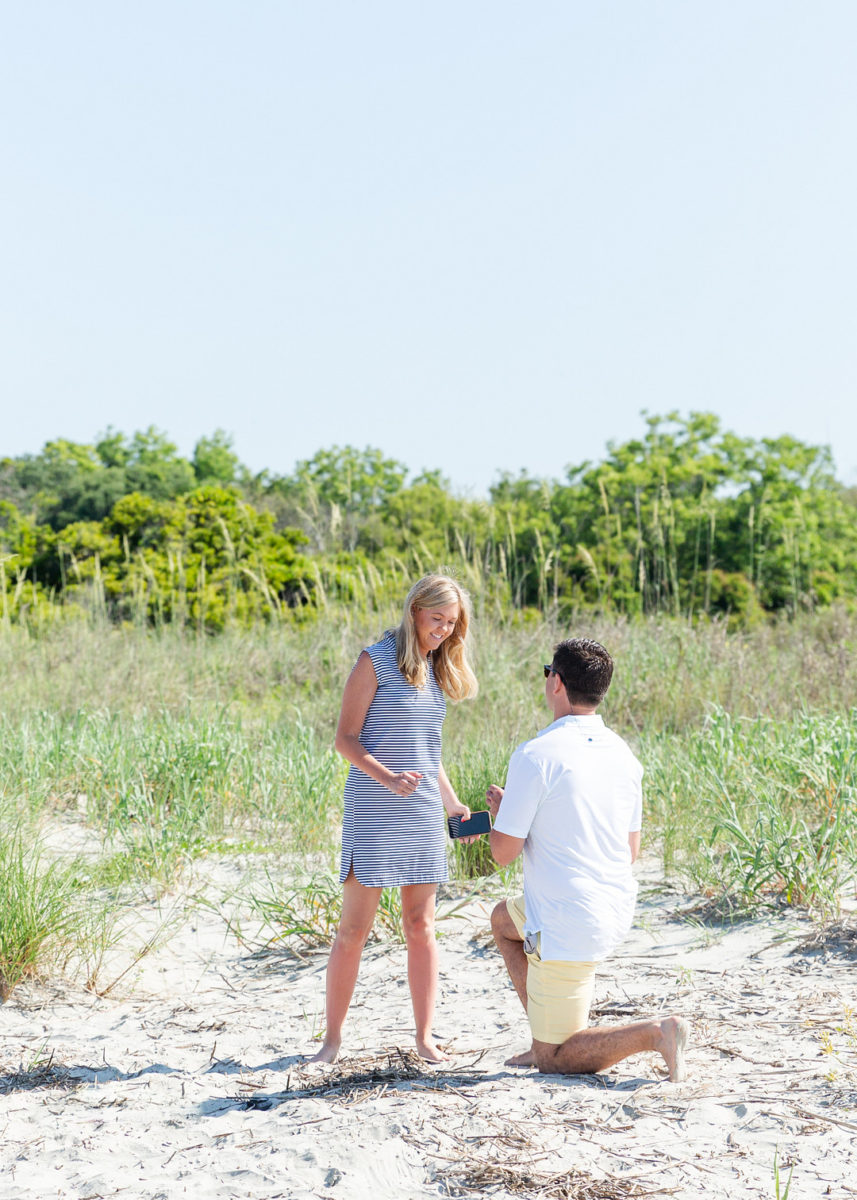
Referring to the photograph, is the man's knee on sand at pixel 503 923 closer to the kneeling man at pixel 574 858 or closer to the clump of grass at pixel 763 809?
the kneeling man at pixel 574 858

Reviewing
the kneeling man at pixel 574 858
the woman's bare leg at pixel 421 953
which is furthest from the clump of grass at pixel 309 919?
the kneeling man at pixel 574 858

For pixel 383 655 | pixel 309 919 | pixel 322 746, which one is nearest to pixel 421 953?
pixel 383 655

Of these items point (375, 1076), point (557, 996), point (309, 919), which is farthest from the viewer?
point (309, 919)

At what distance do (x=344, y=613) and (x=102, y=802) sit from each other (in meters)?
3.28

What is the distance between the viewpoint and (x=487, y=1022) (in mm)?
3893

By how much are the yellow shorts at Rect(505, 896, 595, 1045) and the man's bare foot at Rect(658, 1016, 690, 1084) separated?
235 millimetres

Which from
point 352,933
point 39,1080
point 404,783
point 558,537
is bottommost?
point 39,1080

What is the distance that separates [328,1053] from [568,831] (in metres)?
1.16

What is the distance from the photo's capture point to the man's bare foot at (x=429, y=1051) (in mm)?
3395

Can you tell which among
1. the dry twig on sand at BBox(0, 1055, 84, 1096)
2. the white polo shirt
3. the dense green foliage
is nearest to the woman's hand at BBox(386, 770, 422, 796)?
the white polo shirt

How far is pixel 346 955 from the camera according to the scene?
3428mm

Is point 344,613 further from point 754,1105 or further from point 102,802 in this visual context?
point 754,1105

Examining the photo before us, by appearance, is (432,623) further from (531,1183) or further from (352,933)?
(531,1183)

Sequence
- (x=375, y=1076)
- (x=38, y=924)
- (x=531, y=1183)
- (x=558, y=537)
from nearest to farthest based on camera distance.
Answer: (x=531, y=1183) → (x=375, y=1076) → (x=38, y=924) → (x=558, y=537)
